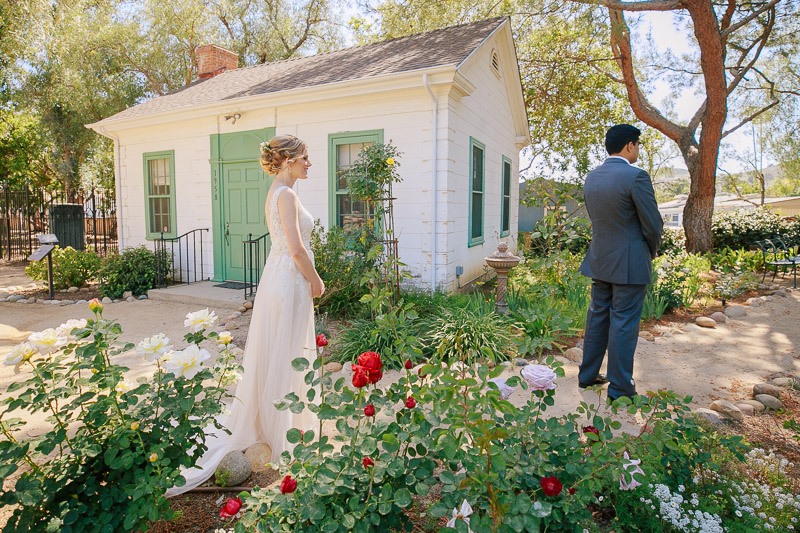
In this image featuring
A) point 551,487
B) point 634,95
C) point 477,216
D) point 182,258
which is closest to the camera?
point 551,487

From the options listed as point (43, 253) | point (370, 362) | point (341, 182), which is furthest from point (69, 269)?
point (370, 362)

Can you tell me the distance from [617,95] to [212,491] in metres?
17.3

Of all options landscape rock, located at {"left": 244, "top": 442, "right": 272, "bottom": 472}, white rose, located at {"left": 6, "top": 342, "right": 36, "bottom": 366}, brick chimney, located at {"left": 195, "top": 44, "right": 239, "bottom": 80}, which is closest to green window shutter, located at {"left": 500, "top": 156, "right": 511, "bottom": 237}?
brick chimney, located at {"left": 195, "top": 44, "right": 239, "bottom": 80}

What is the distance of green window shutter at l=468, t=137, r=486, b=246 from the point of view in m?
8.15

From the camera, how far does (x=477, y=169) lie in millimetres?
8688

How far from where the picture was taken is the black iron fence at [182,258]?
29.0 ft

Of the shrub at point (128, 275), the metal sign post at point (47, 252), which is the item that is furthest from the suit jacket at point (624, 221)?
the metal sign post at point (47, 252)

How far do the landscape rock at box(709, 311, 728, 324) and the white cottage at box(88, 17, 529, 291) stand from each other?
372 cm

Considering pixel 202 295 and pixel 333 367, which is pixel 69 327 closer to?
pixel 333 367

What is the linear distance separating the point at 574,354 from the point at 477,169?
4710mm

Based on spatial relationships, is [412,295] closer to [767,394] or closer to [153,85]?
[767,394]

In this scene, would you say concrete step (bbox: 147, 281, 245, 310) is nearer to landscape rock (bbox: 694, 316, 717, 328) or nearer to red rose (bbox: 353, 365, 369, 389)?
red rose (bbox: 353, 365, 369, 389)

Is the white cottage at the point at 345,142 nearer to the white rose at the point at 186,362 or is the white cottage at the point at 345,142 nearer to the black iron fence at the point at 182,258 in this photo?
the black iron fence at the point at 182,258

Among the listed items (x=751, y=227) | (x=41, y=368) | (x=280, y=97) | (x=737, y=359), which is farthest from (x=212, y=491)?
(x=751, y=227)
